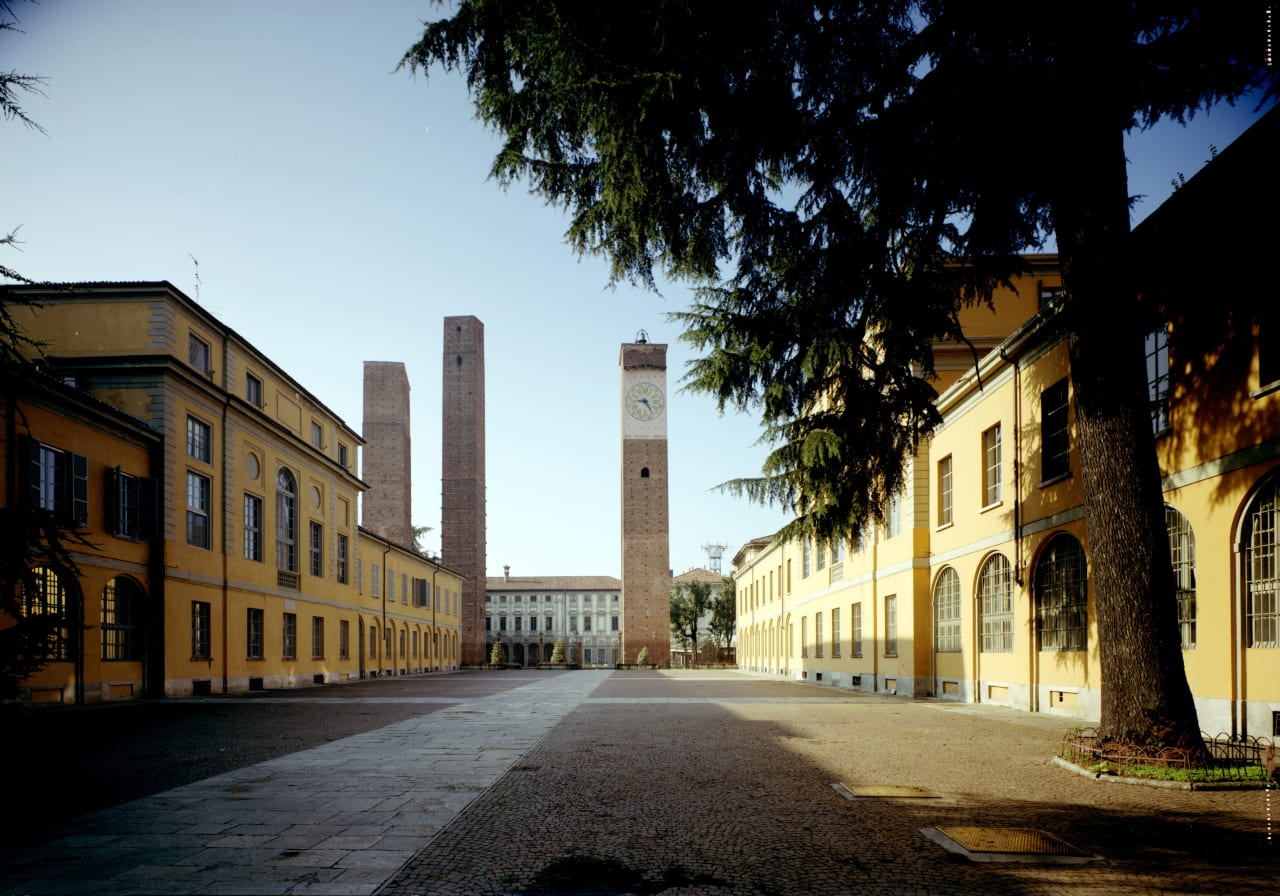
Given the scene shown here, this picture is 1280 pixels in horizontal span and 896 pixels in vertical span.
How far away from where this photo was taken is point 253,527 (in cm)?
2794

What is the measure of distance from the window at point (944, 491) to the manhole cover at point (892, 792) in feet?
45.6

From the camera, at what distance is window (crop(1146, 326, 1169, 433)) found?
1177 cm

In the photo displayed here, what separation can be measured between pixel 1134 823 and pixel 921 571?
1579 cm

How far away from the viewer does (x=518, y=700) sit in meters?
20.4

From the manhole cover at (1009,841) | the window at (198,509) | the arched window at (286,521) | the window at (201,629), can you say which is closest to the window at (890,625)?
the manhole cover at (1009,841)

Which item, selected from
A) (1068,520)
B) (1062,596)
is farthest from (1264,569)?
(1062,596)

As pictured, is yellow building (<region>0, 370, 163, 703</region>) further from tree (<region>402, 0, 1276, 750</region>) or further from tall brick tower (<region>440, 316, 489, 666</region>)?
tall brick tower (<region>440, 316, 489, 666</region>)

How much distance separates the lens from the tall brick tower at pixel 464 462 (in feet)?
192

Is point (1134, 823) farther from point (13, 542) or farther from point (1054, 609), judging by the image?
point (1054, 609)

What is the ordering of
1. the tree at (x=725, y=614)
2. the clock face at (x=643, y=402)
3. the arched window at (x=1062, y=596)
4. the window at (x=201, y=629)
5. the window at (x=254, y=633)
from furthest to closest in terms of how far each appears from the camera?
the tree at (x=725, y=614)
the clock face at (x=643, y=402)
the window at (x=254, y=633)
the window at (x=201, y=629)
the arched window at (x=1062, y=596)

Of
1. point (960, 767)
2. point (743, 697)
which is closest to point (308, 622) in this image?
point (743, 697)

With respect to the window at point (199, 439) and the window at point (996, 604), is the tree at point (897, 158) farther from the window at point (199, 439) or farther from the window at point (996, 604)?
the window at point (199, 439)

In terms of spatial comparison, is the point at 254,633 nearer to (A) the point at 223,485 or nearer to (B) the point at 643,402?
(A) the point at 223,485

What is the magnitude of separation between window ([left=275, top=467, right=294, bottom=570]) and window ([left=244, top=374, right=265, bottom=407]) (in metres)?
2.60
